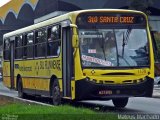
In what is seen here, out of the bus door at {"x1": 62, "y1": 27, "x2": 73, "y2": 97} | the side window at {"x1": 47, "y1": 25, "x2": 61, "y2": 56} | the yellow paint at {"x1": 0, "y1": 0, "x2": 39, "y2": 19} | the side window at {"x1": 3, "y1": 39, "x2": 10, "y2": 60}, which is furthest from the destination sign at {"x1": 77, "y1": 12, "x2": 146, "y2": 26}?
the yellow paint at {"x1": 0, "y1": 0, "x2": 39, "y2": 19}

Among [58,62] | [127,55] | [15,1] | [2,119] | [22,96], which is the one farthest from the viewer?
[15,1]

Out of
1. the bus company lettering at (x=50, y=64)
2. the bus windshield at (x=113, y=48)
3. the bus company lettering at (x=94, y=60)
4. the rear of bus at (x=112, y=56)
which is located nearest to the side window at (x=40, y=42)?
the bus company lettering at (x=50, y=64)

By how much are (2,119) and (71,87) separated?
4.33 meters

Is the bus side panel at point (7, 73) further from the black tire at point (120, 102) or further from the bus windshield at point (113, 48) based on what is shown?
the bus windshield at point (113, 48)

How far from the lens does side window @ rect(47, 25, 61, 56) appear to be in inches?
719

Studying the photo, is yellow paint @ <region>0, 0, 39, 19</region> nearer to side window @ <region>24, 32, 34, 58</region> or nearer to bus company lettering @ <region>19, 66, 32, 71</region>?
bus company lettering @ <region>19, 66, 32, 71</region>

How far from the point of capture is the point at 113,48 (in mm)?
16891

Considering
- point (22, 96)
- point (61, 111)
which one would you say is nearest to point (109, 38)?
point (61, 111)

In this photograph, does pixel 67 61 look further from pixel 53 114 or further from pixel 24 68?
pixel 24 68

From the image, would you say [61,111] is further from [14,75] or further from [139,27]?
[14,75]

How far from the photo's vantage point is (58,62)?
18.2 m

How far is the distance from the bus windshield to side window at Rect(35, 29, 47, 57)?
3.41 meters

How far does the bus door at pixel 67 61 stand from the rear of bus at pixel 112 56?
423 millimetres

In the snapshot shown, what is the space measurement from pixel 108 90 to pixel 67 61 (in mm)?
1646
